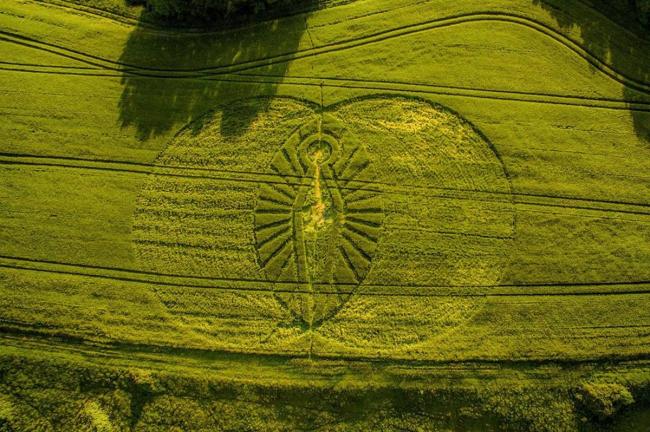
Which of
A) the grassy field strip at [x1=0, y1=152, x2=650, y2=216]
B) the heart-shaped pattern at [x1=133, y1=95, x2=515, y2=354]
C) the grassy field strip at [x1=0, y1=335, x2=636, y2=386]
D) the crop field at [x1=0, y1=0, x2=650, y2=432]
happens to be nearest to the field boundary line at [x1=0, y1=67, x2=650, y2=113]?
the crop field at [x1=0, y1=0, x2=650, y2=432]

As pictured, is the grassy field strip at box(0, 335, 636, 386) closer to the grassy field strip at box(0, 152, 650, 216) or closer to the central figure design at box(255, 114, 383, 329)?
the central figure design at box(255, 114, 383, 329)

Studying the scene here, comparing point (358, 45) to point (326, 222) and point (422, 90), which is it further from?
point (326, 222)

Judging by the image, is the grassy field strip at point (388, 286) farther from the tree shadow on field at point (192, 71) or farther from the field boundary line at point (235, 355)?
the tree shadow on field at point (192, 71)

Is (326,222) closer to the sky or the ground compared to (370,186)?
closer to the ground

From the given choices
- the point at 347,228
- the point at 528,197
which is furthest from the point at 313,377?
the point at 528,197

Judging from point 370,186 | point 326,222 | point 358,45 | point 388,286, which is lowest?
point 388,286

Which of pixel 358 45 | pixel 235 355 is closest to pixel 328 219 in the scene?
pixel 235 355

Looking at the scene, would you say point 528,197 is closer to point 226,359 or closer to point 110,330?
point 226,359
